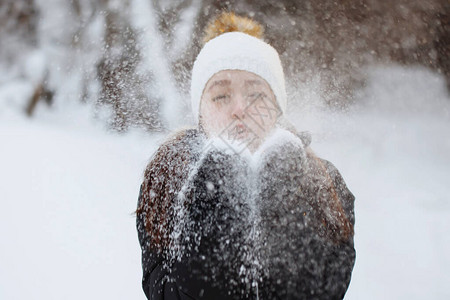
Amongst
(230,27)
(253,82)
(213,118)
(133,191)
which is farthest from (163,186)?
(133,191)

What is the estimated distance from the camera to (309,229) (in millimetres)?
607

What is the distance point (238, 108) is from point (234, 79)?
0.26 ft

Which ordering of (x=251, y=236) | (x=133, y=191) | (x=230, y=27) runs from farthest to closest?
(x=133, y=191) → (x=230, y=27) → (x=251, y=236)

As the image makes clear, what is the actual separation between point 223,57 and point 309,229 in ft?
Answer: 1.29

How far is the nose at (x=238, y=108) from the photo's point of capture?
70 centimetres

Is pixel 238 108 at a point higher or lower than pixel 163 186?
higher

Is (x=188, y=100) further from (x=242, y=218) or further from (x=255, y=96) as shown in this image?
(x=242, y=218)

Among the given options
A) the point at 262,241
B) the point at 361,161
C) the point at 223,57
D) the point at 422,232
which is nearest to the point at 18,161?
the point at 223,57

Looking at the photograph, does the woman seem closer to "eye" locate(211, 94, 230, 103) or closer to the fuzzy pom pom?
"eye" locate(211, 94, 230, 103)

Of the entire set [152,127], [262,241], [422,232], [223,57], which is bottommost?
[262,241]

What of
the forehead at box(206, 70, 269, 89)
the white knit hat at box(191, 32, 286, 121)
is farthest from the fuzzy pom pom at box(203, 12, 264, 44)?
the forehead at box(206, 70, 269, 89)

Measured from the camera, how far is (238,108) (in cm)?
70

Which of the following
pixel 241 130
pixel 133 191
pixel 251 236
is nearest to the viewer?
pixel 251 236

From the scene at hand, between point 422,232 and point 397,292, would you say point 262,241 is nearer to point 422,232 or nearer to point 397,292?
point 397,292
